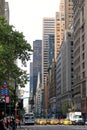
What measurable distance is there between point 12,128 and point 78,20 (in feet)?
386

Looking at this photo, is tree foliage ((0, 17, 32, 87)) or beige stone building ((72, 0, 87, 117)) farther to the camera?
beige stone building ((72, 0, 87, 117))

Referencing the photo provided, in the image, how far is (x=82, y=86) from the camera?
15588cm

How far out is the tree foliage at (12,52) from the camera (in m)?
38.6

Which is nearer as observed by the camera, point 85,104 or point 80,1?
point 85,104

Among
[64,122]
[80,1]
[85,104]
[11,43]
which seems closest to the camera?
[11,43]

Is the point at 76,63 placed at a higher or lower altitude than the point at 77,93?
higher

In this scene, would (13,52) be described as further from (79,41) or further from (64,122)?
(79,41)

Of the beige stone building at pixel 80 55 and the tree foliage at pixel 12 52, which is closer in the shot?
the tree foliage at pixel 12 52

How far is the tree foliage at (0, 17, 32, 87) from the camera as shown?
38.6 metres

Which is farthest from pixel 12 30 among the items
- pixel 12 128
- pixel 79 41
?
pixel 79 41

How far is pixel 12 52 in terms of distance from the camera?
40188 mm

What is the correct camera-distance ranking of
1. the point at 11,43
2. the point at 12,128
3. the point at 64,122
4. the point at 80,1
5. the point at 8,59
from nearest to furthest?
the point at 8,59, the point at 11,43, the point at 12,128, the point at 64,122, the point at 80,1

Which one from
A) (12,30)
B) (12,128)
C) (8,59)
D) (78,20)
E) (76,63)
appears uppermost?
(78,20)

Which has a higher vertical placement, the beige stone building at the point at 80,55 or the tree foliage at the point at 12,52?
the beige stone building at the point at 80,55
